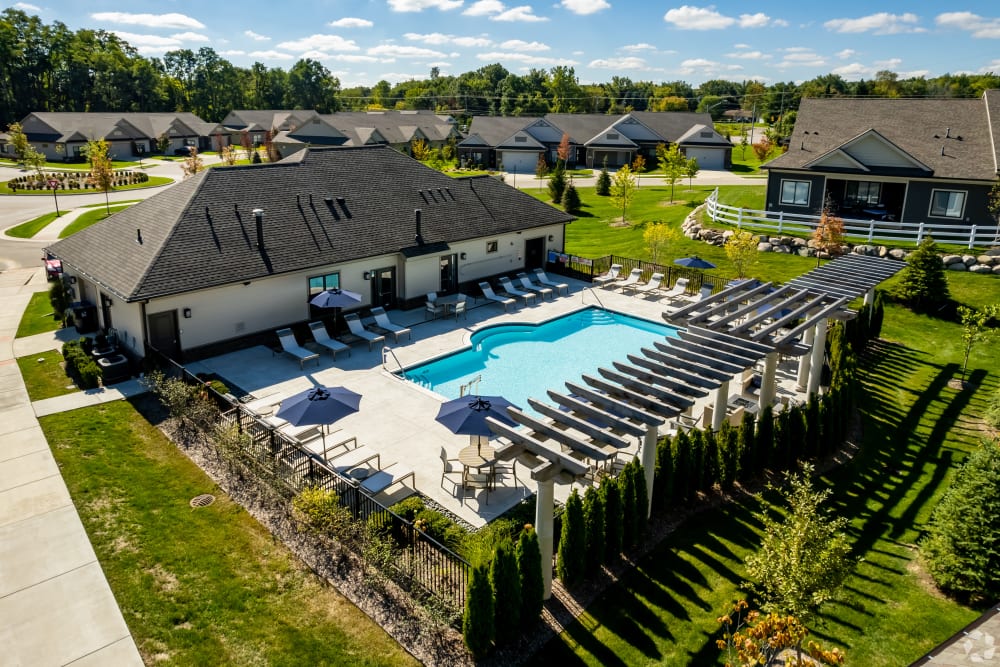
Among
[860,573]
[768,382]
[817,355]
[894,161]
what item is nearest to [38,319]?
[768,382]

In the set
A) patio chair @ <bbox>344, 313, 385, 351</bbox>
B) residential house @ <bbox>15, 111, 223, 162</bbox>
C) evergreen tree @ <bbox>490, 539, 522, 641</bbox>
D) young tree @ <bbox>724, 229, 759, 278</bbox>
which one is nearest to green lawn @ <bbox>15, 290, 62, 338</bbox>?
patio chair @ <bbox>344, 313, 385, 351</bbox>

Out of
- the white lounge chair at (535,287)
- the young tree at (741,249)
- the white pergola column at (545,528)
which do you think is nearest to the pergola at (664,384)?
the white pergola column at (545,528)

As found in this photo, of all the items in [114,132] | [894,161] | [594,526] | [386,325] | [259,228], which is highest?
[114,132]

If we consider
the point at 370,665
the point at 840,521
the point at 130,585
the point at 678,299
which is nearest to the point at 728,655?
the point at 840,521

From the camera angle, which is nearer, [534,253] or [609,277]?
[609,277]

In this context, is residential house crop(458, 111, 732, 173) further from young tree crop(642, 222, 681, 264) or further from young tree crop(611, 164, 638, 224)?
young tree crop(642, 222, 681, 264)

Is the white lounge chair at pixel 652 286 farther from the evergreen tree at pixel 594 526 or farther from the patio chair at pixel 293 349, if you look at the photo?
the evergreen tree at pixel 594 526

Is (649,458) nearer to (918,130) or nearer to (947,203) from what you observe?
(947,203)
